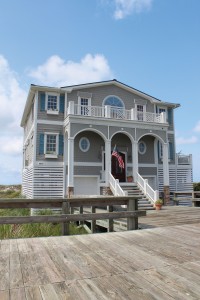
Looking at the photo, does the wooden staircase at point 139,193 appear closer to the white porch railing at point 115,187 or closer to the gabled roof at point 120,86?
the white porch railing at point 115,187

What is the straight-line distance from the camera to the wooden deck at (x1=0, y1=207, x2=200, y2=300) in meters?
2.88

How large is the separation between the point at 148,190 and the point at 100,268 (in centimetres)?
1239

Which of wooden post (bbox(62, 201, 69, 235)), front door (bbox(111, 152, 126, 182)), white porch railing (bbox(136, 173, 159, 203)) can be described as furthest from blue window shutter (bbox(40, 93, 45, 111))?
wooden post (bbox(62, 201, 69, 235))

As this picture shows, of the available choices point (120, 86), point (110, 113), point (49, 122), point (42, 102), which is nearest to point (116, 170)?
point (110, 113)

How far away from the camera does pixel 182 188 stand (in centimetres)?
2117

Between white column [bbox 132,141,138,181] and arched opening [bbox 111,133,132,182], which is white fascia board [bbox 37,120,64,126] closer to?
arched opening [bbox 111,133,132,182]

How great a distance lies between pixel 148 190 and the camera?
1570 cm

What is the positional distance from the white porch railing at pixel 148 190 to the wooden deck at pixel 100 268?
8.84 metres

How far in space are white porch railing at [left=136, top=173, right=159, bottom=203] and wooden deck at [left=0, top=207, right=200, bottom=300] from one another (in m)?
8.84

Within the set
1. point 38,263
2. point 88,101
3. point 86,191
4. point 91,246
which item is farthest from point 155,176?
point 38,263

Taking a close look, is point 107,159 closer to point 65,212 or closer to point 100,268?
point 65,212

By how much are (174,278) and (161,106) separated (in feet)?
64.8

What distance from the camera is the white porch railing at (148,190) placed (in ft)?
48.0

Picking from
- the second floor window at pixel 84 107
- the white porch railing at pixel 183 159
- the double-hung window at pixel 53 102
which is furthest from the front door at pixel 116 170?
the white porch railing at pixel 183 159
